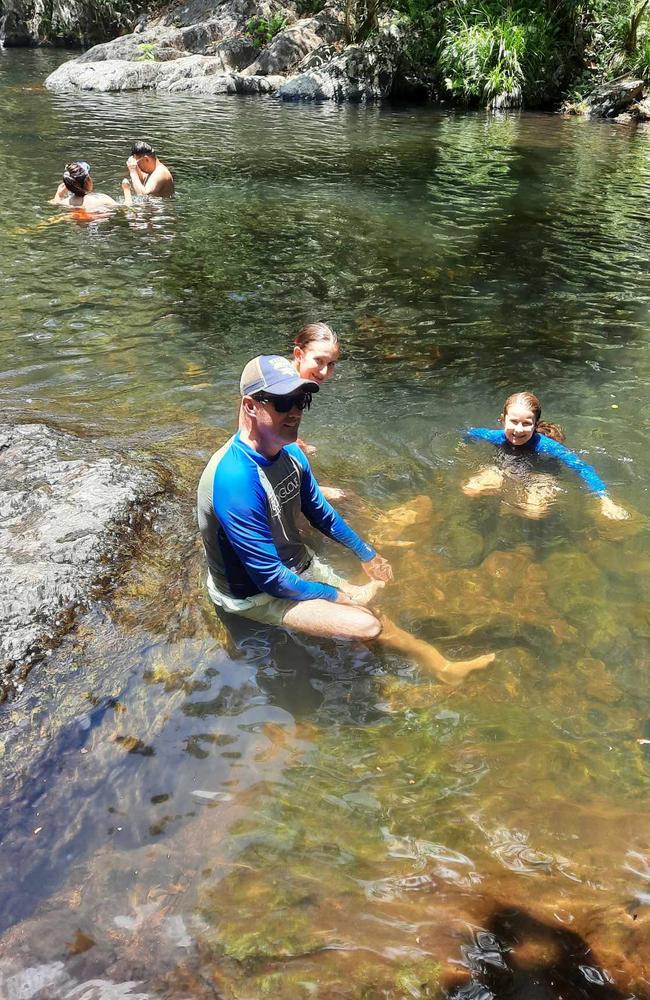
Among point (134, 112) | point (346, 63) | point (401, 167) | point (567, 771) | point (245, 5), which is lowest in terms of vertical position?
point (567, 771)

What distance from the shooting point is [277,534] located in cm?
409

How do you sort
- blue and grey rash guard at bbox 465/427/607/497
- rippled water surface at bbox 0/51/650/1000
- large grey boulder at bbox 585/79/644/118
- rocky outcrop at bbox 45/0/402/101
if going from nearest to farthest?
rippled water surface at bbox 0/51/650/1000, blue and grey rash guard at bbox 465/427/607/497, large grey boulder at bbox 585/79/644/118, rocky outcrop at bbox 45/0/402/101

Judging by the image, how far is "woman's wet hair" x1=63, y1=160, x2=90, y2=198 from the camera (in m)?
11.8

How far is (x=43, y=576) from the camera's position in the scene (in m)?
4.14

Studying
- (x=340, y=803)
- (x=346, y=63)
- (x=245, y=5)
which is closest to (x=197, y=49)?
(x=245, y=5)

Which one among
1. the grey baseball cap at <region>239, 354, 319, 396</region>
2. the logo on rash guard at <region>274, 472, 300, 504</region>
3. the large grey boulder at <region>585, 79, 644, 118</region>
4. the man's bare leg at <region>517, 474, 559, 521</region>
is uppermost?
the large grey boulder at <region>585, 79, 644, 118</region>

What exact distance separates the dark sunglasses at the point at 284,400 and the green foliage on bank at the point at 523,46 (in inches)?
1053

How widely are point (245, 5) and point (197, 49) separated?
307 cm

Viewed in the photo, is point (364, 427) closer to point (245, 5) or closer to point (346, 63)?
point (346, 63)

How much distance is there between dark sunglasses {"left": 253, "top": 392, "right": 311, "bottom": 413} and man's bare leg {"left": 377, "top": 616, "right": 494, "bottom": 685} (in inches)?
57.1

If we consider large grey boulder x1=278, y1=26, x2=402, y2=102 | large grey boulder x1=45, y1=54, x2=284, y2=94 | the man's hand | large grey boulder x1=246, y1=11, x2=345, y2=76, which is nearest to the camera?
the man's hand

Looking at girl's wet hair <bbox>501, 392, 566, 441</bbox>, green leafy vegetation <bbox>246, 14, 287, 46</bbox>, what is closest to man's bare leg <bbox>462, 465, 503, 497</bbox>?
girl's wet hair <bbox>501, 392, 566, 441</bbox>

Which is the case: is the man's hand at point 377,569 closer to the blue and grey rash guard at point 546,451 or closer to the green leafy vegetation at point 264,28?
the blue and grey rash guard at point 546,451

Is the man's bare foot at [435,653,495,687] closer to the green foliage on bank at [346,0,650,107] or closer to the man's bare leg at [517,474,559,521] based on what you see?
the man's bare leg at [517,474,559,521]
